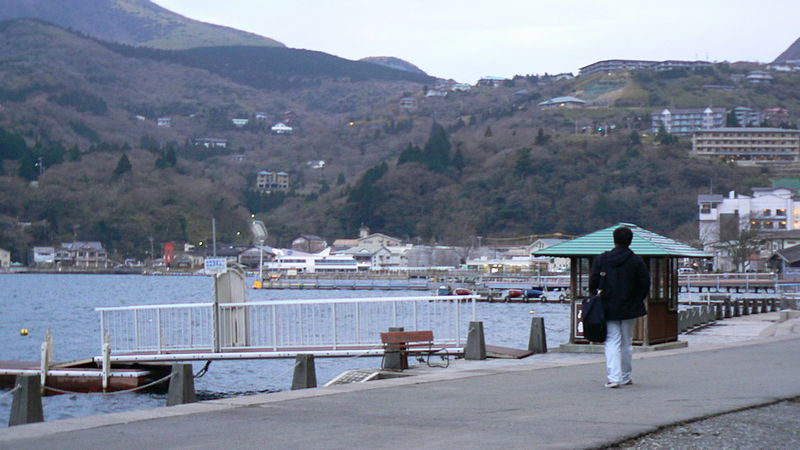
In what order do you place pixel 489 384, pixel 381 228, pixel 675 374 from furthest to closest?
1. pixel 381 228
2. pixel 675 374
3. pixel 489 384

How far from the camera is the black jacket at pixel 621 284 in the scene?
1251 centimetres

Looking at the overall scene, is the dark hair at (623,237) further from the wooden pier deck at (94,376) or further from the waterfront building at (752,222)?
the waterfront building at (752,222)

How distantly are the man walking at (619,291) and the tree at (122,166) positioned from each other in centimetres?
17572

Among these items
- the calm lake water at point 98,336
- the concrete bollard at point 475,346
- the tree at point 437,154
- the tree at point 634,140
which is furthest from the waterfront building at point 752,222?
the concrete bollard at point 475,346

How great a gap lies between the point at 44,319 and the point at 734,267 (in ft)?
259

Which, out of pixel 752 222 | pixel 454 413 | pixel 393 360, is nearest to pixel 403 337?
pixel 393 360

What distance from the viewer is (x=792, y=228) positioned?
468ft

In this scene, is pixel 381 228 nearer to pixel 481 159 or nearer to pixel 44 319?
pixel 481 159

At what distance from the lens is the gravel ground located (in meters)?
8.86

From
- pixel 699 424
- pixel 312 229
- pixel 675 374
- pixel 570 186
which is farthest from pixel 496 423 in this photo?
pixel 312 229

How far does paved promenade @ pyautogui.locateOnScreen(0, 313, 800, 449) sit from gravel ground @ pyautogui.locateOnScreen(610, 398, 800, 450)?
22 cm

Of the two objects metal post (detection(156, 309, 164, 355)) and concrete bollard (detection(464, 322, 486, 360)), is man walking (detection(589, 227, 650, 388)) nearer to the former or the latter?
concrete bollard (detection(464, 322, 486, 360))

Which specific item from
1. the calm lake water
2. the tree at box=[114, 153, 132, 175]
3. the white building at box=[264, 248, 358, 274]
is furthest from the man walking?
the tree at box=[114, 153, 132, 175]

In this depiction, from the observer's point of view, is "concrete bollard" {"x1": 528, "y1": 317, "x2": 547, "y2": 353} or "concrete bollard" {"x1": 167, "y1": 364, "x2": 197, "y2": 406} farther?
"concrete bollard" {"x1": 528, "y1": 317, "x2": 547, "y2": 353}
